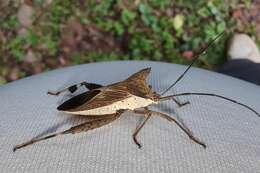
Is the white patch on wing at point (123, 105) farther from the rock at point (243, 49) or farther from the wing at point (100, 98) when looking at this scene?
the rock at point (243, 49)

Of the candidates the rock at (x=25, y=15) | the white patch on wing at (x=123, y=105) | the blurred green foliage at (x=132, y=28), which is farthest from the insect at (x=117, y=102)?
the rock at (x=25, y=15)

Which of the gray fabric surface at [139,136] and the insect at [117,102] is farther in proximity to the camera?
the insect at [117,102]

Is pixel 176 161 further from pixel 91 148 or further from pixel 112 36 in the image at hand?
pixel 112 36

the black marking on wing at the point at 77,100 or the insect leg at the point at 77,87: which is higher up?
the black marking on wing at the point at 77,100

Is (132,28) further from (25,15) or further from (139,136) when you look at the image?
(139,136)

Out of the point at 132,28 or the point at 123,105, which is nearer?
the point at 123,105

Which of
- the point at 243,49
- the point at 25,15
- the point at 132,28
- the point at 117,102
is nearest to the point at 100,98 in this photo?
the point at 117,102

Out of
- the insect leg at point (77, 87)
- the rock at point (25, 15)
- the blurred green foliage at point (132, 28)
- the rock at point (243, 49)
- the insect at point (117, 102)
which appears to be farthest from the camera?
the rock at point (25, 15)

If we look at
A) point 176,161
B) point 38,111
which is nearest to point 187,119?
point 176,161
